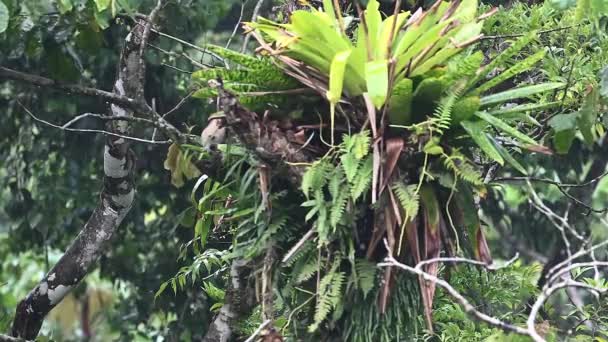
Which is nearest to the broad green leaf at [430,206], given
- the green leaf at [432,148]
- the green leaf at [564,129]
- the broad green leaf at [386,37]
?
the green leaf at [432,148]

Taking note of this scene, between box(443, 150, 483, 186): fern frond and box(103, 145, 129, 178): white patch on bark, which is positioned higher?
box(443, 150, 483, 186): fern frond

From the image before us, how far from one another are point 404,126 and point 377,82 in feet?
0.51

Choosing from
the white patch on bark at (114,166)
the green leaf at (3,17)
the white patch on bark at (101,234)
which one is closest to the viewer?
the green leaf at (3,17)

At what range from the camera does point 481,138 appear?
2.18 metres

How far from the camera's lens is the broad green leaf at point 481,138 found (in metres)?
2.17

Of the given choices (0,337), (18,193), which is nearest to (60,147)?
(18,193)

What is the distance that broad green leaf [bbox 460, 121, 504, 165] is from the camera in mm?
2166

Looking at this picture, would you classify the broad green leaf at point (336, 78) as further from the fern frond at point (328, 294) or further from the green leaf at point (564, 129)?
the green leaf at point (564, 129)

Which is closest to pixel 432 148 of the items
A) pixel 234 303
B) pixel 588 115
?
pixel 234 303

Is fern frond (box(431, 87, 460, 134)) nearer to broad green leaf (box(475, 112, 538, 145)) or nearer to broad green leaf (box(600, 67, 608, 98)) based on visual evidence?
broad green leaf (box(475, 112, 538, 145))

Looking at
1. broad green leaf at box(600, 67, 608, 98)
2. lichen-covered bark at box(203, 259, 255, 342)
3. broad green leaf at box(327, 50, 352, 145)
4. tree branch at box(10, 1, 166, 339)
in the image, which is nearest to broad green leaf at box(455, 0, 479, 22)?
broad green leaf at box(327, 50, 352, 145)

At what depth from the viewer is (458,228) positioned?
229cm

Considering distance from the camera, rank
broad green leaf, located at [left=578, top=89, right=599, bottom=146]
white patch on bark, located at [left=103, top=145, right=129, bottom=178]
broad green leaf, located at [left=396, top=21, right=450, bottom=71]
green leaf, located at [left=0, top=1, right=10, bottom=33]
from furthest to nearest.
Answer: white patch on bark, located at [left=103, top=145, right=129, bottom=178]
broad green leaf, located at [left=578, top=89, right=599, bottom=146]
green leaf, located at [left=0, top=1, right=10, bottom=33]
broad green leaf, located at [left=396, top=21, right=450, bottom=71]

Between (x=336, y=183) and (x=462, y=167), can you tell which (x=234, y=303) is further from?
(x=462, y=167)
